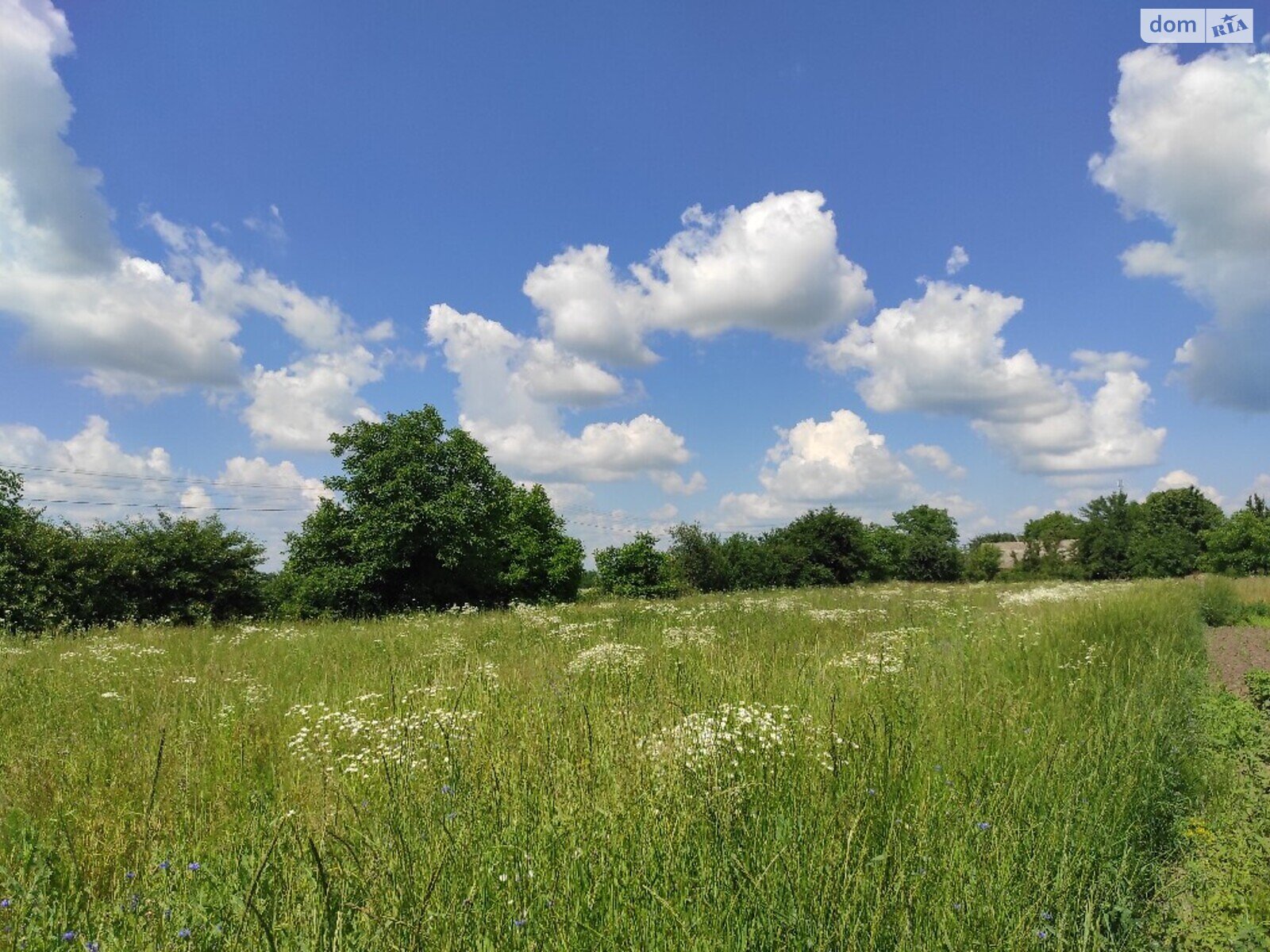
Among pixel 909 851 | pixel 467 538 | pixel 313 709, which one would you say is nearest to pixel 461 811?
pixel 909 851

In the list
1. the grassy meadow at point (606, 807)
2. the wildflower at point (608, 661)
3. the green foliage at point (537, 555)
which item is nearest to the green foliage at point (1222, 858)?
the grassy meadow at point (606, 807)

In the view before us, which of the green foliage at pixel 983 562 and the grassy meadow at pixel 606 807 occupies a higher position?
the grassy meadow at pixel 606 807

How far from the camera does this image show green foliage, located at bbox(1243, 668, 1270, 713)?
7.85 metres

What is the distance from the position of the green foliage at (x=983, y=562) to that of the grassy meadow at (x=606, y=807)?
→ 83.6 meters

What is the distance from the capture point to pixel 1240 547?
5688 cm

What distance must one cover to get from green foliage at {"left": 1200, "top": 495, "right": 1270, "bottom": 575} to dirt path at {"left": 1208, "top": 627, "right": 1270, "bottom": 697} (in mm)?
46019

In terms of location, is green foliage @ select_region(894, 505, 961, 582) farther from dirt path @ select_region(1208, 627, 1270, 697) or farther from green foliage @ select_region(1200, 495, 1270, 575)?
dirt path @ select_region(1208, 627, 1270, 697)

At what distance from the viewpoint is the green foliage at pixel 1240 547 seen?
175ft

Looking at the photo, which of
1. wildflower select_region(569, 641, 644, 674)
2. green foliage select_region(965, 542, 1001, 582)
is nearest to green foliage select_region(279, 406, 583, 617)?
wildflower select_region(569, 641, 644, 674)

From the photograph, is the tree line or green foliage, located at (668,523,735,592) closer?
the tree line

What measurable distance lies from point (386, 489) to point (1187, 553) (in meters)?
77.4

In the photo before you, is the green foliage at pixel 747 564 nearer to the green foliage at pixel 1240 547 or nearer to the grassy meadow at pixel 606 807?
the green foliage at pixel 1240 547

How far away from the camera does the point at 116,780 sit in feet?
14.3

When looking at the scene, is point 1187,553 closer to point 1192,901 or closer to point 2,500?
point 1192,901
